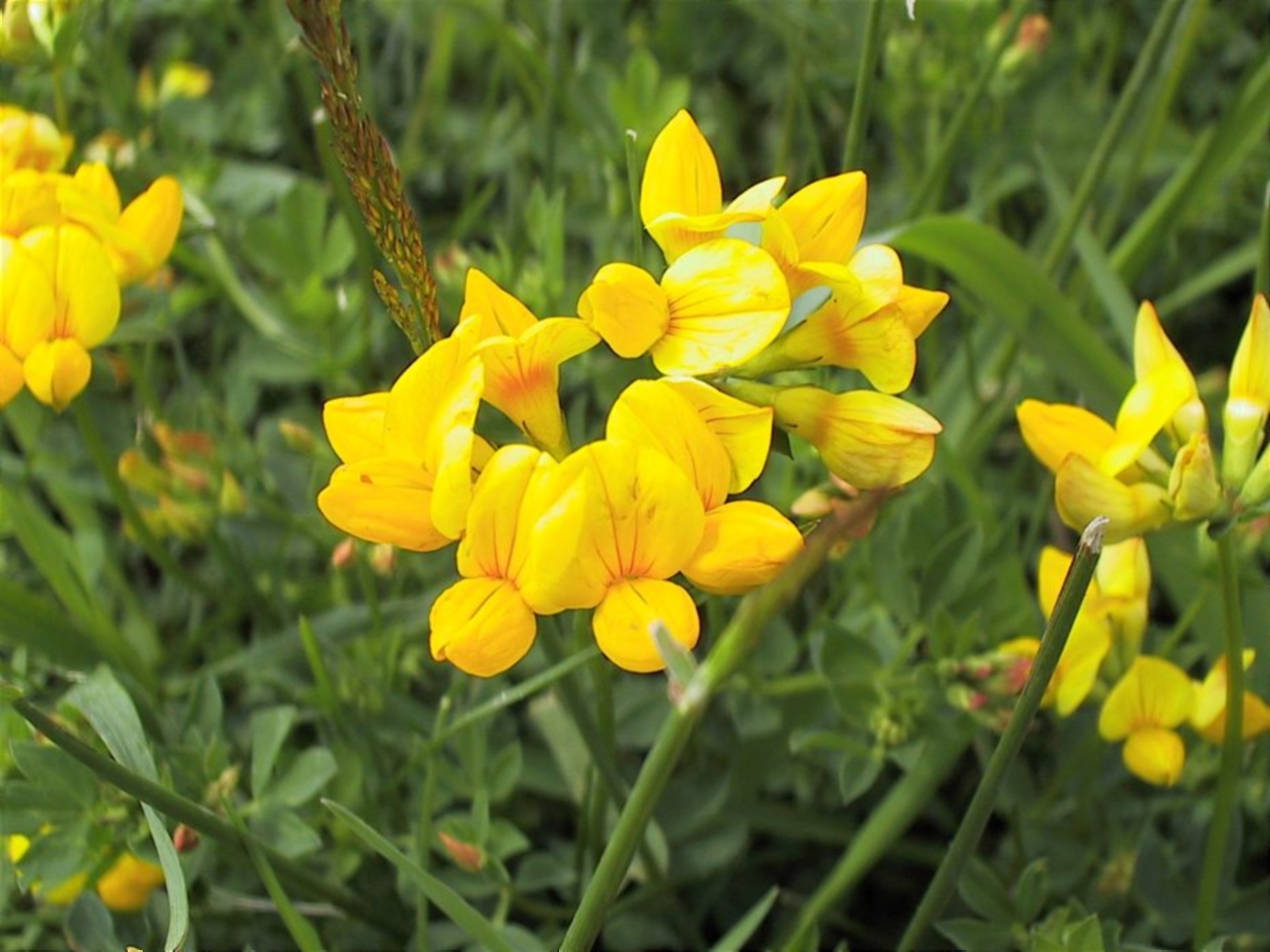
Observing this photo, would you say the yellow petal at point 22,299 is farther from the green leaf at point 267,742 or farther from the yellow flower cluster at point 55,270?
the green leaf at point 267,742

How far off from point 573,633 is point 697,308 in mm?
489

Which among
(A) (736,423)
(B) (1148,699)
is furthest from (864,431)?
(B) (1148,699)

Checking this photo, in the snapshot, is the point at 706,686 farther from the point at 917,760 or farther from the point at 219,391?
the point at 219,391

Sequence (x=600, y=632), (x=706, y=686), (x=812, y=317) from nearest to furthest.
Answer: (x=706, y=686), (x=600, y=632), (x=812, y=317)

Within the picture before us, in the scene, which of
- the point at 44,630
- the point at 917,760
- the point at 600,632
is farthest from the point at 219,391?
the point at 600,632

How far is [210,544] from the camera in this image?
2.05 meters

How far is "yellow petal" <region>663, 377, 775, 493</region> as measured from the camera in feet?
3.81

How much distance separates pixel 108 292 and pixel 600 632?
730mm

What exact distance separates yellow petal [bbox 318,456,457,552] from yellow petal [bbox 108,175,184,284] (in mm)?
639

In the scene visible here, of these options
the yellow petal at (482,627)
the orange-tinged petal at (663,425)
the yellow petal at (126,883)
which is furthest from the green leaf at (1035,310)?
the yellow petal at (126,883)

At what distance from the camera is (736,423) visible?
1177mm

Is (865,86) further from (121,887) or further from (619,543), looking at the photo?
(121,887)

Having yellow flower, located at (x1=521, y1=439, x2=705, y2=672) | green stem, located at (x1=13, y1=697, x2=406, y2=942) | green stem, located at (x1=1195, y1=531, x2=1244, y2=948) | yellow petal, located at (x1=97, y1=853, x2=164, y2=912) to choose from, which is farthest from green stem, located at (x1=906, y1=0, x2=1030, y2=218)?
yellow petal, located at (x1=97, y1=853, x2=164, y2=912)

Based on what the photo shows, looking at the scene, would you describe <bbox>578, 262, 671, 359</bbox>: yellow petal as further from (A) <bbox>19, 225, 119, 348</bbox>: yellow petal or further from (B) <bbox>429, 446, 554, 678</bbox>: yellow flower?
(A) <bbox>19, 225, 119, 348</bbox>: yellow petal
